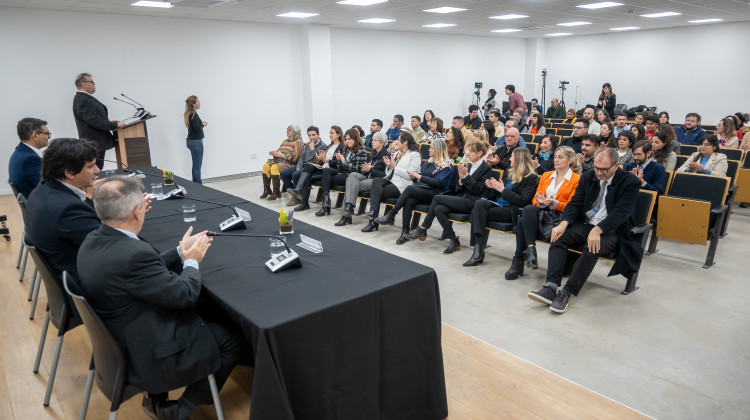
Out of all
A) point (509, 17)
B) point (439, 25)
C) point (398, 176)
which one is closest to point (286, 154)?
point (398, 176)

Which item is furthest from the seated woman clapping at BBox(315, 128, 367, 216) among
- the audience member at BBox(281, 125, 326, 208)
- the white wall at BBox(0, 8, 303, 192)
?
the white wall at BBox(0, 8, 303, 192)

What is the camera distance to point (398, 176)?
5.61 m

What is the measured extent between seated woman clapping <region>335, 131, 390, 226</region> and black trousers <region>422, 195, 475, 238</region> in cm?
117

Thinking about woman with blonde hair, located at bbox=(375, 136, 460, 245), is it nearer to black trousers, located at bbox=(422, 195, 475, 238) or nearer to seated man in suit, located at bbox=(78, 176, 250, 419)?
black trousers, located at bbox=(422, 195, 475, 238)

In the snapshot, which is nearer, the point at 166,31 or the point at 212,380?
the point at 212,380

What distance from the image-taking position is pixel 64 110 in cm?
782

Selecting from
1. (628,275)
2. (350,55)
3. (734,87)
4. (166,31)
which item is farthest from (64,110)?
(734,87)

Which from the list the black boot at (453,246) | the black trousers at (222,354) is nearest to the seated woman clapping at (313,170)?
the black boot at (453,246)

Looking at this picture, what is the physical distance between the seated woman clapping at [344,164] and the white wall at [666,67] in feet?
35.5

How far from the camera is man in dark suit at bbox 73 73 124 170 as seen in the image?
6035mm

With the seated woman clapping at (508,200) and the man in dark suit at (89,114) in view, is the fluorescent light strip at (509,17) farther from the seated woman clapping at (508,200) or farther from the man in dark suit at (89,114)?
the man in dark suit at (89,114)

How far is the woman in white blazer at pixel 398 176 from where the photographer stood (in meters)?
5.57

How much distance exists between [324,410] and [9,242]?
504cm

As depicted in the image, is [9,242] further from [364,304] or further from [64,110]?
[364,304]
